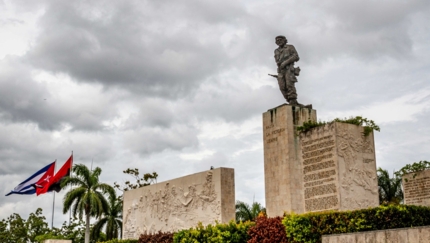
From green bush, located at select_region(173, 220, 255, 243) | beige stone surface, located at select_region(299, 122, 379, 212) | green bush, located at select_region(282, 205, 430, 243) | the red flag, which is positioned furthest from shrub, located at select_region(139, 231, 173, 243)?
the red flag

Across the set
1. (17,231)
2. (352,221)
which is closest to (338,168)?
(352,221)

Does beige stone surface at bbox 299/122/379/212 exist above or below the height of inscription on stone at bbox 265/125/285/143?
below

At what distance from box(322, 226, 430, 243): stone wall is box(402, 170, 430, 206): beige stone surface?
11.2 meters

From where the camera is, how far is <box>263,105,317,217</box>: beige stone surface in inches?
618

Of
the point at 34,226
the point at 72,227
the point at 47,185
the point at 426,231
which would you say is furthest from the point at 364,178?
the point at 34,226

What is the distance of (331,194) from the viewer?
47.5ft

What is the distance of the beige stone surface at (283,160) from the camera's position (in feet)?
51.5

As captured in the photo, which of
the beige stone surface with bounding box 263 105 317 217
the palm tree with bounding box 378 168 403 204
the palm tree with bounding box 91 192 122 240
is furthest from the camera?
the palm tree with bounding box 91 192 122 240

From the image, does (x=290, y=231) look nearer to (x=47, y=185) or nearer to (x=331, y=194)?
(x=331, y=194)

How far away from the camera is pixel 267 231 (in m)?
13.7

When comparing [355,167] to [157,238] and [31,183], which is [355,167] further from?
[31,183]

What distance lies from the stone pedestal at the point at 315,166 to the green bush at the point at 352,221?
1.84 metres

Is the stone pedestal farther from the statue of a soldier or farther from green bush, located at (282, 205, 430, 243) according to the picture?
green bush, located at (282, 205, 430, 243)

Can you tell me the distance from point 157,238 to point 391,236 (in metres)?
10.5
